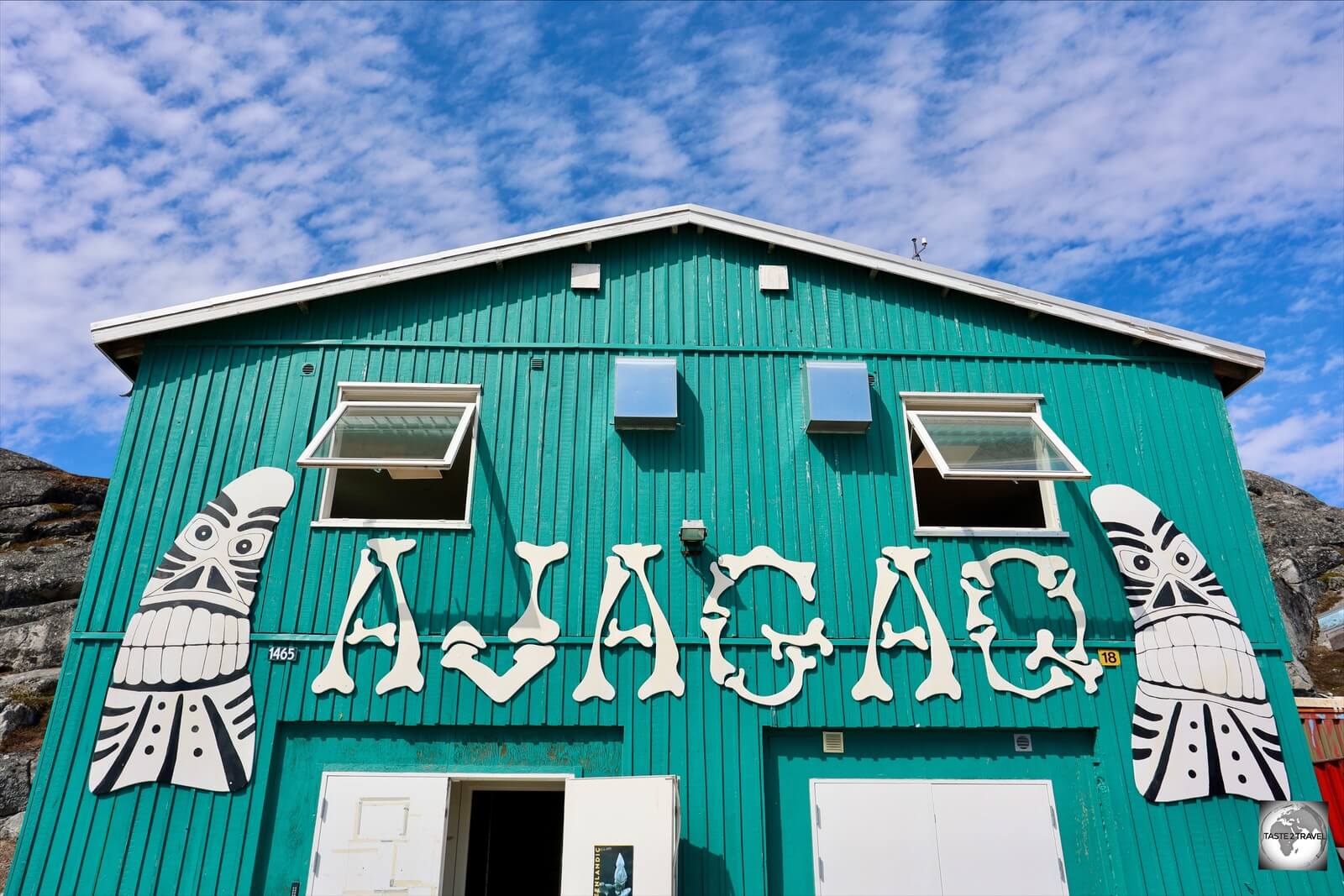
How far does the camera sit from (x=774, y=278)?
10.1 metres

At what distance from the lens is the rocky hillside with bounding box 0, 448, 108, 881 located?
1520 cm

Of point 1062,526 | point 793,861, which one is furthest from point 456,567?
point 1062,526

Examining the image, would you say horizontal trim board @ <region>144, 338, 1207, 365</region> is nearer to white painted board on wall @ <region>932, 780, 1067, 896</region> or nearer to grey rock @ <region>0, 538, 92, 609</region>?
white painted board on wall @ <region>932, 780, 1067, 896</region>

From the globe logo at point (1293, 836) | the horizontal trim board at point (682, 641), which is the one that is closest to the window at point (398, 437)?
the horizontal trim board at point (682, 641)

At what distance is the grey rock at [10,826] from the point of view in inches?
557

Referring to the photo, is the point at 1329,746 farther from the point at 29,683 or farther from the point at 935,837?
the point at 29,683

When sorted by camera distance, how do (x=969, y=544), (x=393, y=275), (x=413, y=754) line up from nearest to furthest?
(x=413, y=754), (x=969, y=544), (x=393, y=275)

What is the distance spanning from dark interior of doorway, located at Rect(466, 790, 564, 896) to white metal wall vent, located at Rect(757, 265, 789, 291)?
21.1 ft

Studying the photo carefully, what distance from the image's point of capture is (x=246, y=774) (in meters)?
7.89

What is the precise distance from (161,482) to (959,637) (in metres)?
7.90

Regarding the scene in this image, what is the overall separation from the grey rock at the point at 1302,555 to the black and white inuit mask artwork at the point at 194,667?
2444 centimetres

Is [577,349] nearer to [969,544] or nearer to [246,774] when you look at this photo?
[969,544]

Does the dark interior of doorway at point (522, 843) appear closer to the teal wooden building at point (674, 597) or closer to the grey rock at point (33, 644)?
the teal wooden building at point (674, 597)

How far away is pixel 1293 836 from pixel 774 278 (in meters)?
7.18
